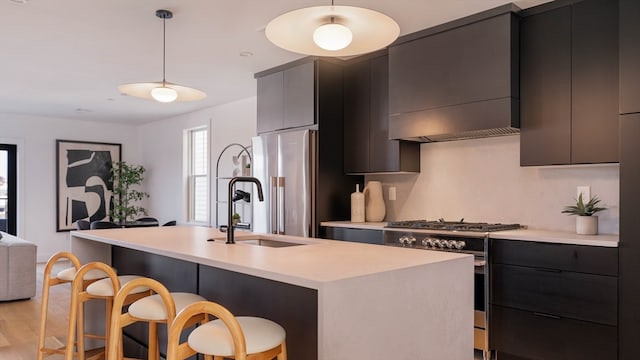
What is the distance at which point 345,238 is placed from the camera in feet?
14.4

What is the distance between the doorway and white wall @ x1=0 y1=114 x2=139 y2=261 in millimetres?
97

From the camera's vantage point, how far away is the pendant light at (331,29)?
2205 mm

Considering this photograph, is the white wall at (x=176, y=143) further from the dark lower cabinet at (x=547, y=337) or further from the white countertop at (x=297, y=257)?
the dark lower cabinet at (x=547, y=337)

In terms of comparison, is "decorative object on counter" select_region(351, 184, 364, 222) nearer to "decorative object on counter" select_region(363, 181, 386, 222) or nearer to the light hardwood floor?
"decorative object on counter" select_region(363, 181, 386, 222)

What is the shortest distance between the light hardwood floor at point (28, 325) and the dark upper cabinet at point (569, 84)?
11.7ft

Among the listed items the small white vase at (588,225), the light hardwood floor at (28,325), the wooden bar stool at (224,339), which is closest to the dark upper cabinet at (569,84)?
the small white vase at (588,225)

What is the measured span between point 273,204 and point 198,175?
326 centimetres

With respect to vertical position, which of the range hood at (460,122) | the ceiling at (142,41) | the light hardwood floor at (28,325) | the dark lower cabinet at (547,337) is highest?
the ceiling at (142,41)

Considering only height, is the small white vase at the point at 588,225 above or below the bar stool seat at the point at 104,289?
above

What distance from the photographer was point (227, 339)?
1.72 m

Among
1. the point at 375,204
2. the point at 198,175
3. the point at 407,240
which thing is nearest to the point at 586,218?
the point at 407,240

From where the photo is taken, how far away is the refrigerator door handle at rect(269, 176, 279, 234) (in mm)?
4863

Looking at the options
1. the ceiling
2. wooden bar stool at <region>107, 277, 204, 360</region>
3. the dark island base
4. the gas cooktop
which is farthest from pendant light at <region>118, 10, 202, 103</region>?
the gas cooktop

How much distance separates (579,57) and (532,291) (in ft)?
4.97
